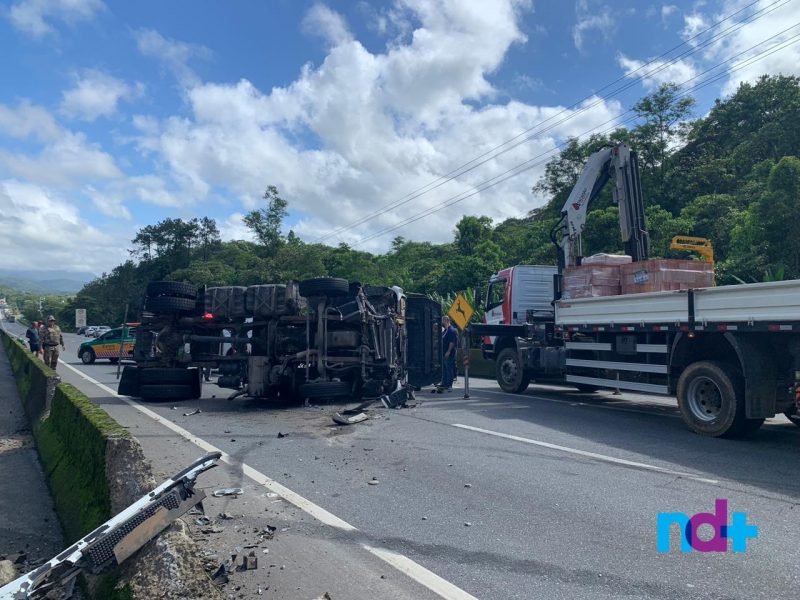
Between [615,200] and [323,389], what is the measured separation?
298 inches

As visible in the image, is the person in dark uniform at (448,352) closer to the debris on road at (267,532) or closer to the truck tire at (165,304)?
the truck tire at (165,304)

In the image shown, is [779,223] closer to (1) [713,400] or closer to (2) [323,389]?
(1) [713,400]

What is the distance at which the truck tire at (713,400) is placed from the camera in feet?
26.2

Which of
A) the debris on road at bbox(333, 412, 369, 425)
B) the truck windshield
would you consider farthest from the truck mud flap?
the truck windshield

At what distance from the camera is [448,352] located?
47.8 ft

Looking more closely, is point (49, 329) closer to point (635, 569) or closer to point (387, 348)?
point (387, 348)

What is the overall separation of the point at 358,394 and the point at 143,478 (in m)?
8.26

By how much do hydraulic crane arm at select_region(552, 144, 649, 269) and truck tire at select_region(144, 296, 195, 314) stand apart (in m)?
8.38

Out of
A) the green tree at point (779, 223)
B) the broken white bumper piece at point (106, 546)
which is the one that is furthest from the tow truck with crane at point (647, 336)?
the green tree at point (779, 223)

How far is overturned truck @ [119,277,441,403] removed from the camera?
11758mm

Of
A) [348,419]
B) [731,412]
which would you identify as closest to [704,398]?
[731,412]

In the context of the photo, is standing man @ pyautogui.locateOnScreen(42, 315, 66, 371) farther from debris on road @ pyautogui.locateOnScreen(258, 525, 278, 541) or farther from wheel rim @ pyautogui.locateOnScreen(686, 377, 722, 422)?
wheel rim @ pyautogui.locateOnScreen(686, 377, 722, 422)

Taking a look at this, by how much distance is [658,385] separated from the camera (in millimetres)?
9578

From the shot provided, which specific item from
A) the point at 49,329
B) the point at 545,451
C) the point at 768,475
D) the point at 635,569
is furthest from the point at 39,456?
the point at 49,329
